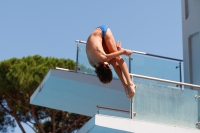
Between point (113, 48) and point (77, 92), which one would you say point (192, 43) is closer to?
point (77, 92)

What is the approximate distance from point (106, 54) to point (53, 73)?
6632mm

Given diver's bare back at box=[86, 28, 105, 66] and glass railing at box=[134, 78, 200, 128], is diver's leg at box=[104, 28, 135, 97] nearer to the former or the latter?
diver's bare back at box=[86, 28, 105, 66]

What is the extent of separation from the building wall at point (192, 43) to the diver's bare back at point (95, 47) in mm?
7082

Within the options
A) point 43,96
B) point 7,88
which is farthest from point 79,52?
point 7,88

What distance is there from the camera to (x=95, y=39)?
5.52 meters

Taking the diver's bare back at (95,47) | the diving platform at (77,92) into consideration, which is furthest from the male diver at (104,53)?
the diving platform at (77,92)

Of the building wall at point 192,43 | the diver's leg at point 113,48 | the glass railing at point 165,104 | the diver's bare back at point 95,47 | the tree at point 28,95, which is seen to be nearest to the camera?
the diver's bare back at point 95,47

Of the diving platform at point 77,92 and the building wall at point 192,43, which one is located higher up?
the building wall at point 192,43

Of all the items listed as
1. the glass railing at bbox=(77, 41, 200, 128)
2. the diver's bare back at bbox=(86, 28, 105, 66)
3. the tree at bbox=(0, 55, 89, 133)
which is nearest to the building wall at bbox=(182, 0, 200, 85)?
the glass railing at bbox=(77, 41, 200, 128)

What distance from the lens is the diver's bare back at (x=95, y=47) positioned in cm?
548

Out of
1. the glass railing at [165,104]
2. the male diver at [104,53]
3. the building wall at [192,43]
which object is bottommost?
the glass railing at [165,104]

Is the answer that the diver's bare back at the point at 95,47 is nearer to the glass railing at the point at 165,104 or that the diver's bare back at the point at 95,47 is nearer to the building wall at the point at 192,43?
the glass railing at the point at 165,104

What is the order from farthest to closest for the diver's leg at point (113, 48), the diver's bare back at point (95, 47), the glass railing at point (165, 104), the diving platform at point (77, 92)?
the diving platform at point (77, 92) < the glass railing at point (165, 104) < the diver's leg at point (113, 48) < the diver's bare back at point (95, 47)

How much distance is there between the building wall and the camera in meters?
12.6
